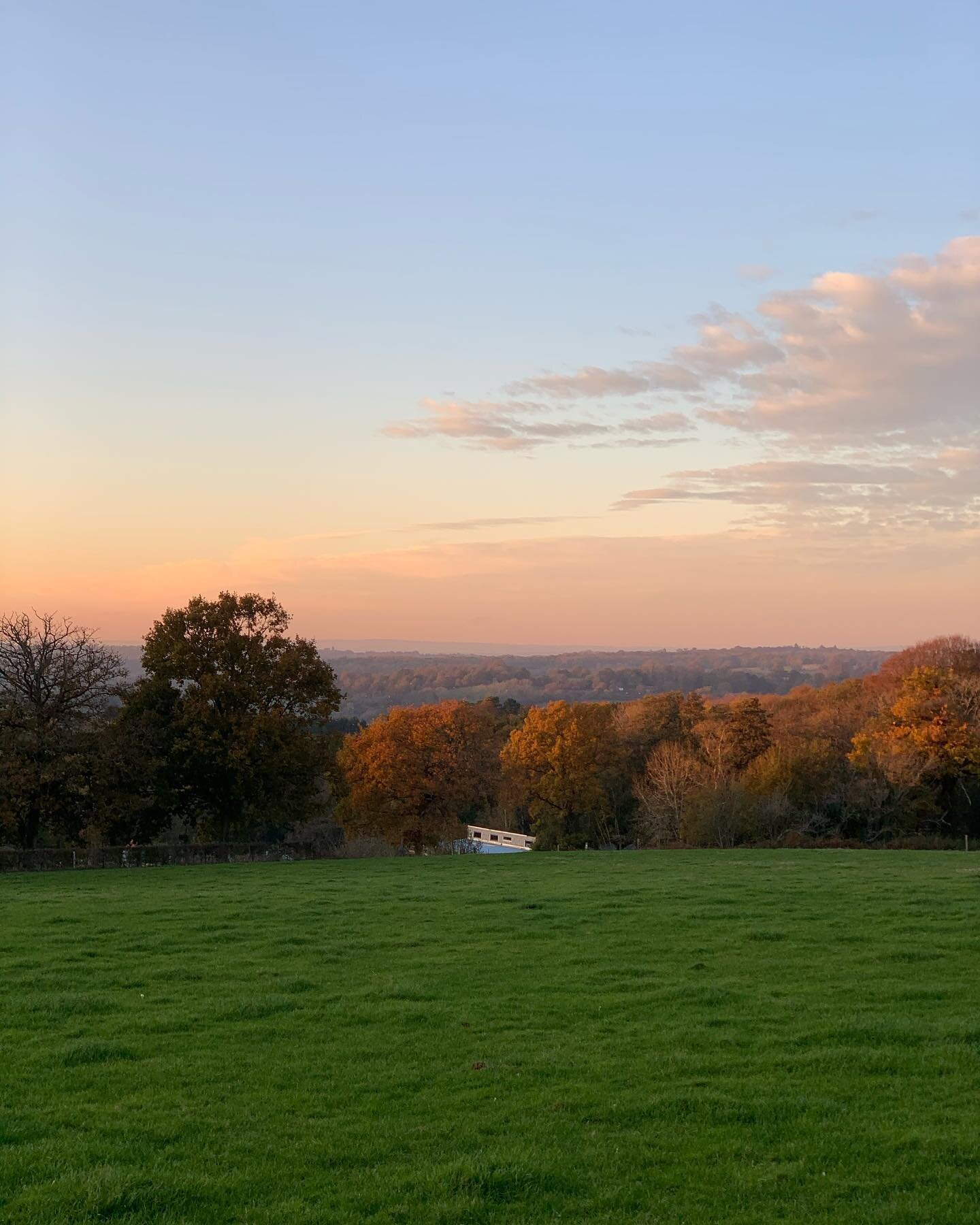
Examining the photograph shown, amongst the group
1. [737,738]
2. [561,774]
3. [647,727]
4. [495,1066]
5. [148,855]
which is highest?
[495,1066]

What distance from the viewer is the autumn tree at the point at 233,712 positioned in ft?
134

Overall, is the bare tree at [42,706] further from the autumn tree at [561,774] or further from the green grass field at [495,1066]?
the autumn tree at [561,774]

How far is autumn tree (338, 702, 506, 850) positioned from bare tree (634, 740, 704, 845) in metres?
9.99

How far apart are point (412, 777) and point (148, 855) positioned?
23401 mm

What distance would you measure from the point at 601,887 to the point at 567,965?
9.85 meters

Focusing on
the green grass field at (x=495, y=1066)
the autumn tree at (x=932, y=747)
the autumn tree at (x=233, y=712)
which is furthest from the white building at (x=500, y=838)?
the green grass field at (x=495, y=1066)

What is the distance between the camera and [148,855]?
3584 centimetres

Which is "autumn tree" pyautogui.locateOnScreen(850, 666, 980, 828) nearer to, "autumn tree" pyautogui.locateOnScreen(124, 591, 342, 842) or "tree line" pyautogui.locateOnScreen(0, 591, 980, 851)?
"tree line" pyautogui.locateOnScreen(0, 591, 980, 851)

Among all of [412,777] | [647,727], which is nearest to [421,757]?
[412,777]

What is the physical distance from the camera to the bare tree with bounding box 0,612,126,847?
36125 millimetres

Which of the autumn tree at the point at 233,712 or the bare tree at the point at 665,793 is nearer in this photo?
the autumn tree at the point at 233,712

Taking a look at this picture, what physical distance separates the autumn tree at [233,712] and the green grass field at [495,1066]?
19780 mm

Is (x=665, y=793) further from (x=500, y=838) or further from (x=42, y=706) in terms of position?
(x=42, y=706)

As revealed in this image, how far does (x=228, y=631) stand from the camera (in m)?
42.4
